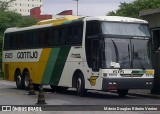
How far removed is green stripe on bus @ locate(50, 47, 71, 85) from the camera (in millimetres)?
23023

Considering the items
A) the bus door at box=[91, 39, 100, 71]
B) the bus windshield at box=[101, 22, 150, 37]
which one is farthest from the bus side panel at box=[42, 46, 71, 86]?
the bus windshield at box=[101, 22, 150, 37]

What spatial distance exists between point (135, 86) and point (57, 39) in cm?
558

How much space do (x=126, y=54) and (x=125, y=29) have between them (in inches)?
48.8

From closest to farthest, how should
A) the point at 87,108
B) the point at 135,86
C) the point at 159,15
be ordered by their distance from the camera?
the point at 87,108, the point at 135,86, the point at 159,15

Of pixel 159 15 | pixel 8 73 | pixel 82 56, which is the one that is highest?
pixel 159 15

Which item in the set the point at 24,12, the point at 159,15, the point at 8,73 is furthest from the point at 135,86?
the point at 24,12

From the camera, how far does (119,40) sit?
20.3 m

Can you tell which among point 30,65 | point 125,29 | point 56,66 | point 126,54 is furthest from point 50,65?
point 126,54

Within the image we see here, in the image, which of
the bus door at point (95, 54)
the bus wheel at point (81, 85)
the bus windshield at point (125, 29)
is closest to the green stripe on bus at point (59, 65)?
the bus wheel at point (81, 85)

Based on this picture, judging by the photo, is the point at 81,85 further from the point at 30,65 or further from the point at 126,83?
the point at 30,65

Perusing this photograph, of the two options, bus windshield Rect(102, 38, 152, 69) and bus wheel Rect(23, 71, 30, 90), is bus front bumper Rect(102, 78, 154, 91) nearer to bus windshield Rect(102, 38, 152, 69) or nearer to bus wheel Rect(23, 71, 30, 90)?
bus windshield Rect(102, 38, 152, 69)

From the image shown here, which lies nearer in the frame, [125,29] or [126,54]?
[126,54]

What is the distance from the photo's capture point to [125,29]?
20.8 m

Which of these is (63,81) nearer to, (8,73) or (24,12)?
(8,73)
